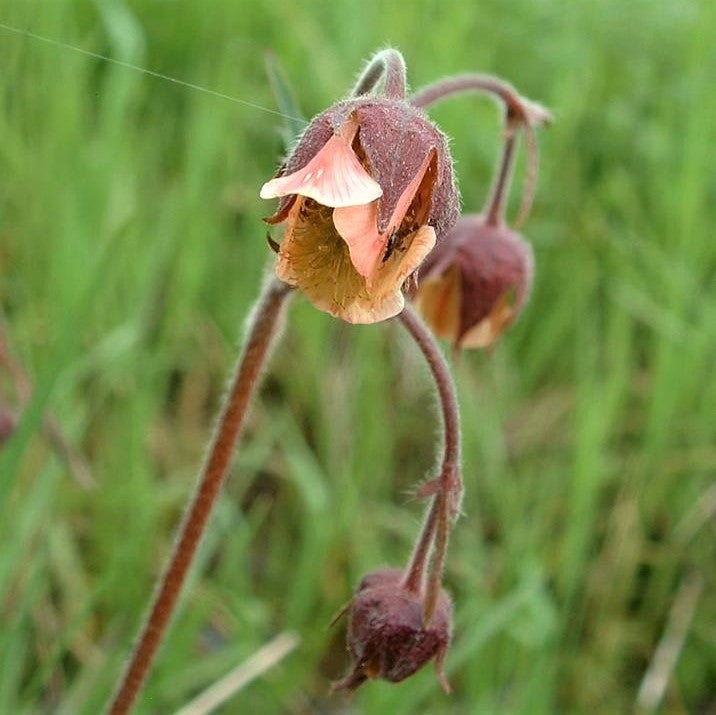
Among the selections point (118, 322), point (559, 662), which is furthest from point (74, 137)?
point (559, 662)

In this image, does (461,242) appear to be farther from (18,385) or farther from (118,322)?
(118,322)

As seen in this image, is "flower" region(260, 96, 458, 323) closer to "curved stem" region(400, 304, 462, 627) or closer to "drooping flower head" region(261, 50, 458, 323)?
"drooping flower head" region(261, 50, 458, 323)

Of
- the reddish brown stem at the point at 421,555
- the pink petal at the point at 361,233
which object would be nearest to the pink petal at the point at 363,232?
the pink petal at the point at 361,233

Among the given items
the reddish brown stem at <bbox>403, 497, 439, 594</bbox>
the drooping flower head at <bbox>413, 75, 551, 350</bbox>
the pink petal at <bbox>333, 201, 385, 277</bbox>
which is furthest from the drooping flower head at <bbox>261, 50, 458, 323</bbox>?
the drooping flower head at <bbox>413, 75, 551, 350</bbox>

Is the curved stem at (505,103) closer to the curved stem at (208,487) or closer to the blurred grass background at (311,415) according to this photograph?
the curved stem at (208,487)

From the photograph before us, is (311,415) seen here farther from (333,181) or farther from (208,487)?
(333,181)
